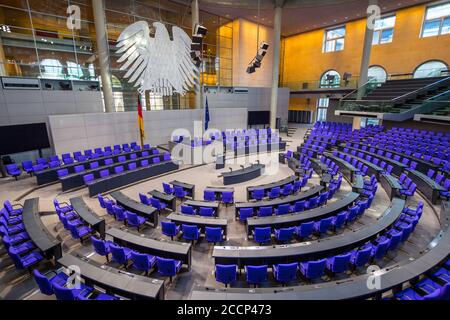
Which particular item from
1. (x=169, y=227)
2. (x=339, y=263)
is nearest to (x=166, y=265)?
(x=169, y=227)

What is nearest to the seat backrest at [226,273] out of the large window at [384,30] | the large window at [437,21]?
the large window at [437,21]

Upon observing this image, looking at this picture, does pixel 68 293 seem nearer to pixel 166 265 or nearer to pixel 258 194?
pixel 166 265

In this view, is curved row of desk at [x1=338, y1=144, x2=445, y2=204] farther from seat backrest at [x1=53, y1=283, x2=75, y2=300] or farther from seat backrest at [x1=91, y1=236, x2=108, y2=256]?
seat backrest at [x1=53, y1=283, x2=75, y2=300]

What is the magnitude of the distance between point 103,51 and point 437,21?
26.0 m

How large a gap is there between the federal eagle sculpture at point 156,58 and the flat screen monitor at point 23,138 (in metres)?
6.80

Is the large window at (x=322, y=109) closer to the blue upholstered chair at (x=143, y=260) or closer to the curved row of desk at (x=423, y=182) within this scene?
the curved row of desk at (x=423, y=182)

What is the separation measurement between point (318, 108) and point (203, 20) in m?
17.0

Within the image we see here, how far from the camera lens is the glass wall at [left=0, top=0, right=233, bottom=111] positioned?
13.3 meters

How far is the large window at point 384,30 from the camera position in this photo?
21703mm

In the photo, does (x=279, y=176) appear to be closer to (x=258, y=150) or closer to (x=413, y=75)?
(x=258, y=150)

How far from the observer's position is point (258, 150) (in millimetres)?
17375

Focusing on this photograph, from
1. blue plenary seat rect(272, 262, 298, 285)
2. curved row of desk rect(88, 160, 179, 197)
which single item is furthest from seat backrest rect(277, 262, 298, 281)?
curved row of desk rect(88, 160, 179, 197)

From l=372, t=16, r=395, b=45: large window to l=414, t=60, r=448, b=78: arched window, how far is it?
393cm

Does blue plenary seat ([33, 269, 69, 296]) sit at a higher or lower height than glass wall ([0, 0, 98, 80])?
lower
